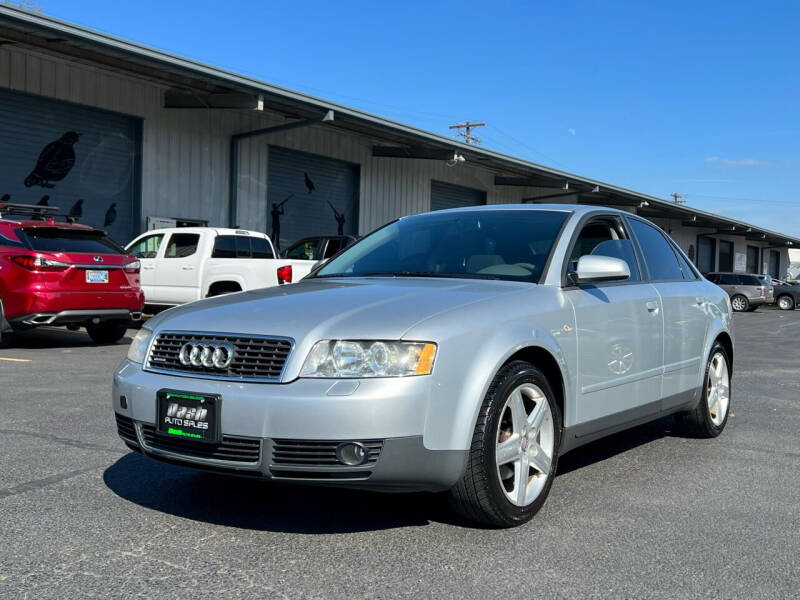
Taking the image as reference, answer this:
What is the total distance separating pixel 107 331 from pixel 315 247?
319 inches

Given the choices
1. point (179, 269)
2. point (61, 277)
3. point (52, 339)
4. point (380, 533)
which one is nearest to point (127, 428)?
point (380, 533)

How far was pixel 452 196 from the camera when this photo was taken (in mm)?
30438

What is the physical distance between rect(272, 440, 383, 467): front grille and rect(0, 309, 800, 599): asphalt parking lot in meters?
0.37

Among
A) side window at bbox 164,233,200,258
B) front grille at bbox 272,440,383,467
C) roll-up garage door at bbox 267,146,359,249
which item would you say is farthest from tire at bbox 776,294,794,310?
front grille at bbox 272,440,383,467

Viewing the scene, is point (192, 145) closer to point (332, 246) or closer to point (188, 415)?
point (332, 246)

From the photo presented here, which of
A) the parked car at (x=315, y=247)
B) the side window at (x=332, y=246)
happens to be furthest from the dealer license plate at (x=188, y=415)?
the side window at (x=332, y=246)

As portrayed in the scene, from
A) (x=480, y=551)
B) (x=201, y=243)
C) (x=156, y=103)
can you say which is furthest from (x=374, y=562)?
(x=156, y=103)

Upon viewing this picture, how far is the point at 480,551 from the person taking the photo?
3.53m

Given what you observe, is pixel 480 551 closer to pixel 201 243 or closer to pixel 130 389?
pixel 130 389

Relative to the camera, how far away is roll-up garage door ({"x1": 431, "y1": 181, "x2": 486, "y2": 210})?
2943 cm

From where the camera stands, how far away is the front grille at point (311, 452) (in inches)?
134

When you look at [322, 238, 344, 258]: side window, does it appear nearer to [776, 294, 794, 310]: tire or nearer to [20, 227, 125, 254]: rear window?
[20, 227, 125, 254]: rear window

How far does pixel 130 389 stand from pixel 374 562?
53.0 inches

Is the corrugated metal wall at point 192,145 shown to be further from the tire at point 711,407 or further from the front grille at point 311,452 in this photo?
the front grille at point 311,452
